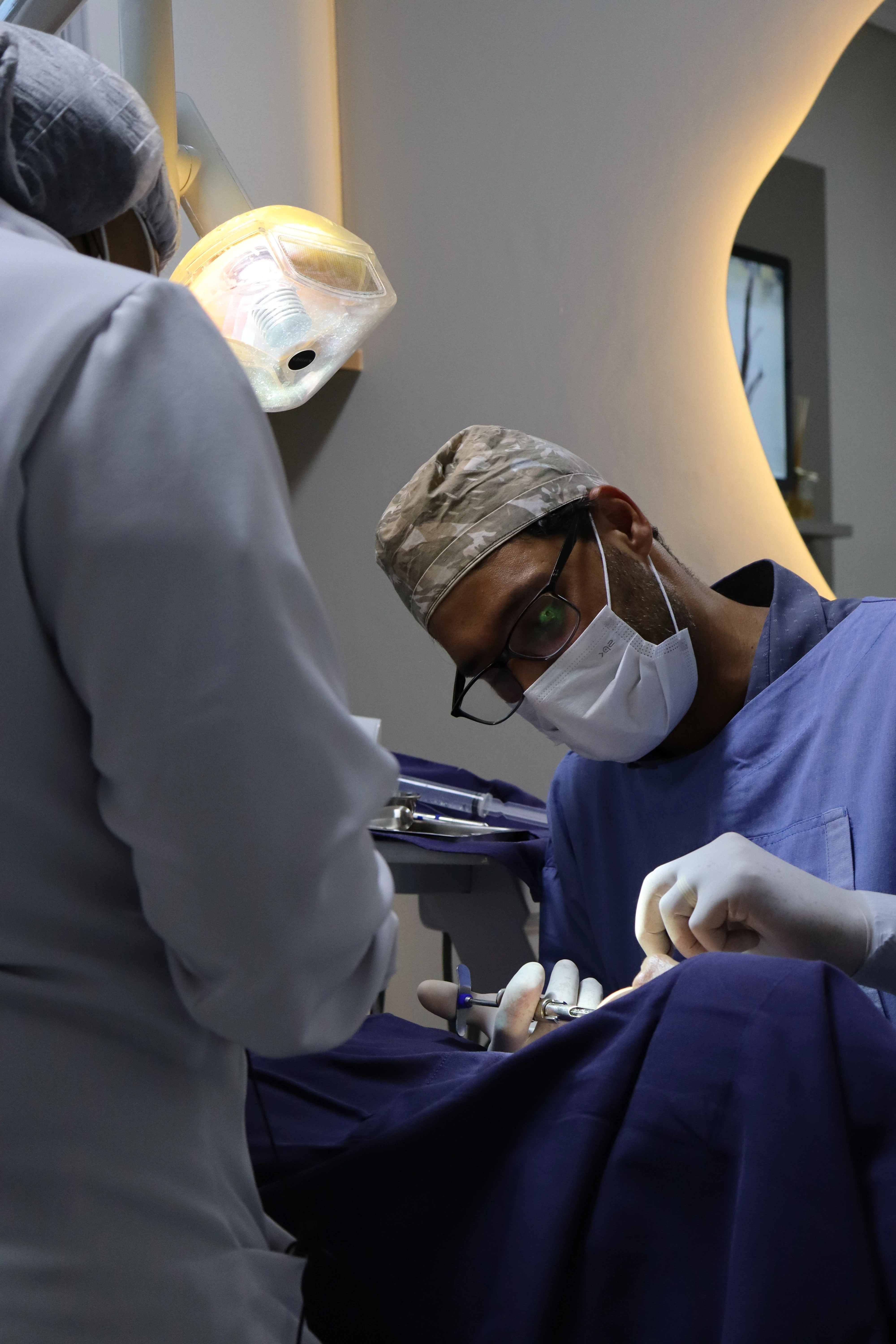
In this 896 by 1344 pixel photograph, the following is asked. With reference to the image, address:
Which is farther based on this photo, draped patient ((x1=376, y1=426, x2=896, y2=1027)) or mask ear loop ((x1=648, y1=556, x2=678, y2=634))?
mask ear loop ((x1=648, y1=556, x2=678, y2=634))

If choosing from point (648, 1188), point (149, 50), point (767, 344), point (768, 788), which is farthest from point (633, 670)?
point (767, 344)

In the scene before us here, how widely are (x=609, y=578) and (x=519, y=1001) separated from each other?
1.95 feet

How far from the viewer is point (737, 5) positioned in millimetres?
2348

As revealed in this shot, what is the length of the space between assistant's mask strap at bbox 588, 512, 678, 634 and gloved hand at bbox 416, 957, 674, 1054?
0.49m

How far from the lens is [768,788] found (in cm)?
137

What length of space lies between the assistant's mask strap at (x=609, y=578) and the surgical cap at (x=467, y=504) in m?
0.05

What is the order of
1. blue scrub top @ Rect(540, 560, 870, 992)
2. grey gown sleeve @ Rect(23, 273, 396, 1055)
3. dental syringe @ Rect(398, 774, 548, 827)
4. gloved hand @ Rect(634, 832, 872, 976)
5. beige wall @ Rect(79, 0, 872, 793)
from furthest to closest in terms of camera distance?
beige wall @ Rect(79, 0, 872, 793) < dental syringe @ Rect(398, 774, 548, 827) < blue scrub top @ Rect(540, 560, 870, 992) < gloved hand @ Rect(634, 832, 872, 976) < grey gown sleeve @ Rect(23, 273, 396, 1055)

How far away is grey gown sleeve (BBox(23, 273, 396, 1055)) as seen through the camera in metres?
0.46

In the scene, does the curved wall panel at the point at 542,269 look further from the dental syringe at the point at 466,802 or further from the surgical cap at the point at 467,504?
the surgical cap at the point at 467,504

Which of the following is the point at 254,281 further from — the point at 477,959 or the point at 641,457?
the point at 641,457

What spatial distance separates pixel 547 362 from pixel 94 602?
232 centimetres

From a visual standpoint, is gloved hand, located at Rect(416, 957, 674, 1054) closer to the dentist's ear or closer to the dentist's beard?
the dentist's beard

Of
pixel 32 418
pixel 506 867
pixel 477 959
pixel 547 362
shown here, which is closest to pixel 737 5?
pixel 547 362

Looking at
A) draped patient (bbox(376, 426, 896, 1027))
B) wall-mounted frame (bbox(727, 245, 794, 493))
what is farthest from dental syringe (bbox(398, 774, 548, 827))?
wall-mounted frame (bbox(727, 245, 794, 493))
